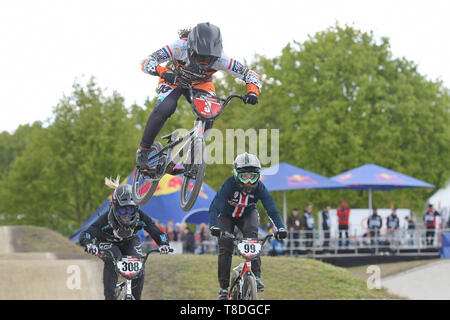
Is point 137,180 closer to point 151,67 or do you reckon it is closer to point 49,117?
point 151,67

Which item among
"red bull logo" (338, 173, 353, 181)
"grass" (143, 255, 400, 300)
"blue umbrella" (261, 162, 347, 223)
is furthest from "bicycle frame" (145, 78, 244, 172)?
"red bull logo" (338, 173, 353, 181)

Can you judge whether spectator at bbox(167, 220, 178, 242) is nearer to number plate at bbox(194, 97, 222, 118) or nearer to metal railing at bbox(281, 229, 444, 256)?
metal railing at bbox(281, 229, 444, 256)

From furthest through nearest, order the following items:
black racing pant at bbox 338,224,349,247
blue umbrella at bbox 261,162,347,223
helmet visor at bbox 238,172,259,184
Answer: black racing pant at bbox 338,224,349,247, blue umbrella at bbox 261,162,347,223, helmet visor at bbox 238,172,259,184

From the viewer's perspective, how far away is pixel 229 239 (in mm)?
10406

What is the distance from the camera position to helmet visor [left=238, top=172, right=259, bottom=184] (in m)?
9.28

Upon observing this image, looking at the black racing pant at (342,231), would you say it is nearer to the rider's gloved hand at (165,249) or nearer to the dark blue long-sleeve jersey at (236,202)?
the dark blue long-sleeve jersey at (236,202)

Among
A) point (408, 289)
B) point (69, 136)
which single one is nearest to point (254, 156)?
point (69, 136)

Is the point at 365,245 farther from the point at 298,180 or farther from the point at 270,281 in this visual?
the point at 298,180

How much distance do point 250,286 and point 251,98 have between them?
9.87 feet

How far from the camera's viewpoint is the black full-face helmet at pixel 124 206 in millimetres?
10391

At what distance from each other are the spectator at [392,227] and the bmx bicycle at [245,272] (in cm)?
2683

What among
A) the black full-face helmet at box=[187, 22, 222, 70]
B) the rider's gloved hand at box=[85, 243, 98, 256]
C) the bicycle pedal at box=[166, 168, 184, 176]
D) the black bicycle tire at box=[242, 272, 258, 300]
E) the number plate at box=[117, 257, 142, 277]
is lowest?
the black bicycle tire at box=[242, 272, 258, 300]

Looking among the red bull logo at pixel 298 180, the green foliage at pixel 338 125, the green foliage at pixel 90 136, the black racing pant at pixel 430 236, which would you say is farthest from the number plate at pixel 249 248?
the green foliage at pixel 338 125

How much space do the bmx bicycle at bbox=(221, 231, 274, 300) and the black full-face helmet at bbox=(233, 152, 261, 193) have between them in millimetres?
1187
